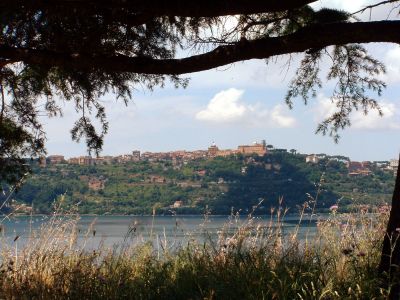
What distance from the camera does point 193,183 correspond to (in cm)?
4650

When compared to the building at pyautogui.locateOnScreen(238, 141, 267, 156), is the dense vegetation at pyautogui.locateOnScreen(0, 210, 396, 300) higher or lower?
lower

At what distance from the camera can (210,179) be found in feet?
144

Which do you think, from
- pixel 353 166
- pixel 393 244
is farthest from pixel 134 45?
pixel 353 166

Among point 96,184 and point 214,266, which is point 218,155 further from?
point 214,266

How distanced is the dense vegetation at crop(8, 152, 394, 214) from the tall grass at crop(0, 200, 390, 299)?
9.11 metres

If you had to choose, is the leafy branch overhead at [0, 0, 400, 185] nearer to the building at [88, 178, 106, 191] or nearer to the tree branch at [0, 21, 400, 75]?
the tree branch at [0, 21, 400, 75]

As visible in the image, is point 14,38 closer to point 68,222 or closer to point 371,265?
point 68,222

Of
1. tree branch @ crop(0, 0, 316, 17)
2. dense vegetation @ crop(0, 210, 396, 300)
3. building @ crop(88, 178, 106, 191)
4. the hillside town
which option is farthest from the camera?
building @ crop(88, 178, 106, 191)

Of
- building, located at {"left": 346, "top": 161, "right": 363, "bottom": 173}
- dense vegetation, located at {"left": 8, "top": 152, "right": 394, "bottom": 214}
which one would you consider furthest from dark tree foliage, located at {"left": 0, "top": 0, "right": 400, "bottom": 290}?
building, located at {"left": 346, "top": 161, "right": 363, "bottom": 173}

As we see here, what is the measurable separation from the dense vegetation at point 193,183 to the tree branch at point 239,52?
10.4m

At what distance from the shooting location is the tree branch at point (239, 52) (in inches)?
217

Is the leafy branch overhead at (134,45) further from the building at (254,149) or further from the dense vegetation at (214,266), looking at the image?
the building at (254,149)

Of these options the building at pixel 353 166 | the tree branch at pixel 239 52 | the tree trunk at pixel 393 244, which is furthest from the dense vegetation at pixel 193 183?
the tree trunk at pixel 393 244

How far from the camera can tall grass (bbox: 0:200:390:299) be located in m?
5.09
